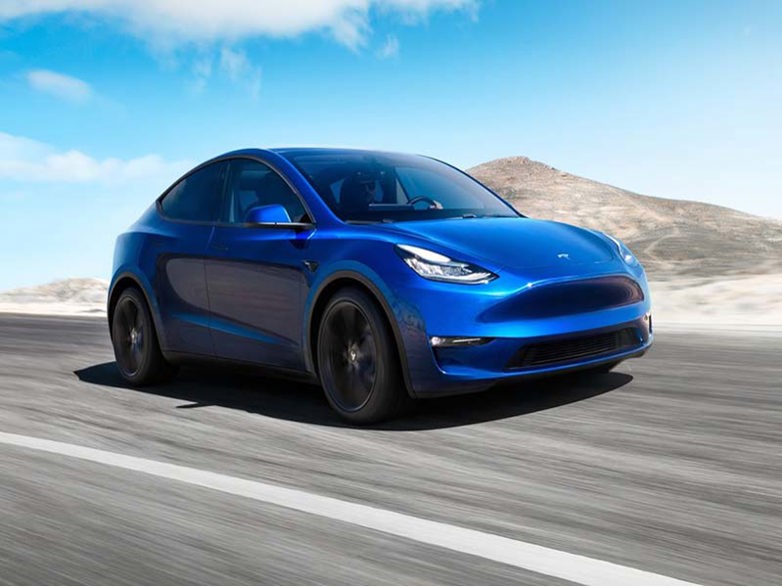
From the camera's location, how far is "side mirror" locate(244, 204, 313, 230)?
6223 mm

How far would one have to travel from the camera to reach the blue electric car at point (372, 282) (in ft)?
18.1

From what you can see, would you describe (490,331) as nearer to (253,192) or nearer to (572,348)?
(572,348)

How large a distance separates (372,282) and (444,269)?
38 cm

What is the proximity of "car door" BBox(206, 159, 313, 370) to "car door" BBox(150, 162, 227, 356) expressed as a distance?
11 centimetres

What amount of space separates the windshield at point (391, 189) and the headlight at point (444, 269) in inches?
27.4

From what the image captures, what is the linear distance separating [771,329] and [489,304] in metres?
4.56

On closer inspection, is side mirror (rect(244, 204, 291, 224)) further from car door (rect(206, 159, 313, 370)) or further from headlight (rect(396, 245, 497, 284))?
headlight (rect(396, 245, 497, 284))

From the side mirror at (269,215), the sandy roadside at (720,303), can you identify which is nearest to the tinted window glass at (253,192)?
the side mirror at (269,215)

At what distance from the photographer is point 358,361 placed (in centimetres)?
582

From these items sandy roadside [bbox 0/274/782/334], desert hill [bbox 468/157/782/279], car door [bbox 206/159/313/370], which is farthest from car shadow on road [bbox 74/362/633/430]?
desert hill [bbox 468/157/782/279]

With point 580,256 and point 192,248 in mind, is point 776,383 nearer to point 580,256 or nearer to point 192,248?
point 580,256

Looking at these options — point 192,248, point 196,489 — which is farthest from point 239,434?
point 192,248

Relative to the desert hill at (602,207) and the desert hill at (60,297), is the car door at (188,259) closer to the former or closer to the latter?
the desert hill at (60,297)

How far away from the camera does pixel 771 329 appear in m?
9.19
